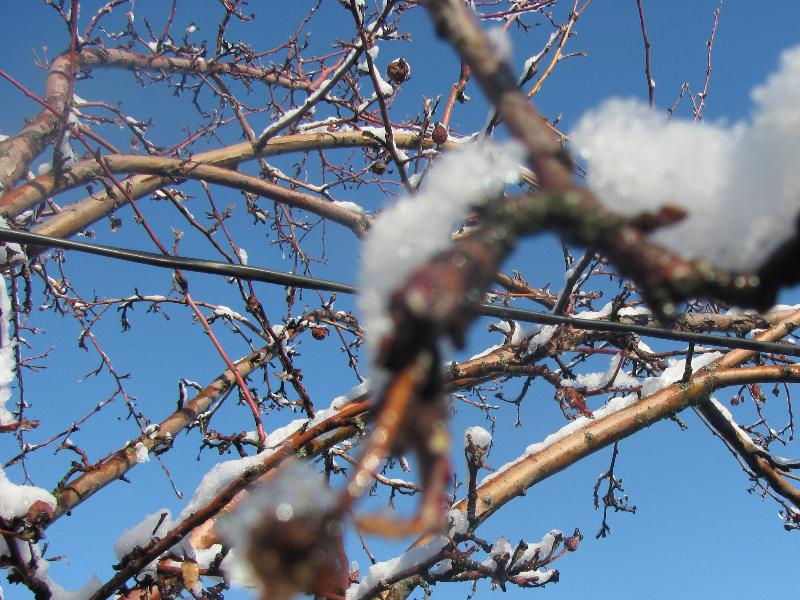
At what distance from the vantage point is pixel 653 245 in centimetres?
30

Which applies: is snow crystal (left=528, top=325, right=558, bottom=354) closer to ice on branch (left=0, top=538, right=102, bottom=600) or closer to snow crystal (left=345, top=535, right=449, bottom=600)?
Result: snow crystal (left=345, top=535, right=449, bottom=600)

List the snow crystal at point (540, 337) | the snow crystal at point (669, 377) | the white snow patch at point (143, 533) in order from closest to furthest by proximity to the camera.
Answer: the white snow patch at point (143, 533) < the snow crystal at point (540, 337) < the snow crystal at point (669, 377)

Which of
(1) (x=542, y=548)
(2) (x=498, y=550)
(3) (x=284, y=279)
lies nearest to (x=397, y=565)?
(2) (x=498, y=550)

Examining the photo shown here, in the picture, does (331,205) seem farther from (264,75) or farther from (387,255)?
(387,255)

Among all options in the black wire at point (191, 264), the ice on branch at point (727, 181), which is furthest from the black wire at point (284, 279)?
the ice on branch at point (727, 181)

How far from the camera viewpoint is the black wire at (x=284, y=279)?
1069 millimetres

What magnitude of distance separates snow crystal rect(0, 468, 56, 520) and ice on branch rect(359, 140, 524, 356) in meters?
1.81

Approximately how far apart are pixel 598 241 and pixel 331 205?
3.25m

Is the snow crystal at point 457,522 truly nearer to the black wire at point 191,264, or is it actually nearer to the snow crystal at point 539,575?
the snow crystal at point 539,575

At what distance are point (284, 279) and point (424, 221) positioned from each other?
840mm

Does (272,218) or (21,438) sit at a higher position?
(272,218)

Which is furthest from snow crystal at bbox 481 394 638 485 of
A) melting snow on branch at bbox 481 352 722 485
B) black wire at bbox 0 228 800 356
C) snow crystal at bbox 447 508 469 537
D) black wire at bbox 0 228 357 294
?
black wire at bbox 0 228 357 294

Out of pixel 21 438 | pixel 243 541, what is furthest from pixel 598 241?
pixel 21 438

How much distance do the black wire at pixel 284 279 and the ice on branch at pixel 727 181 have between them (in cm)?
71
